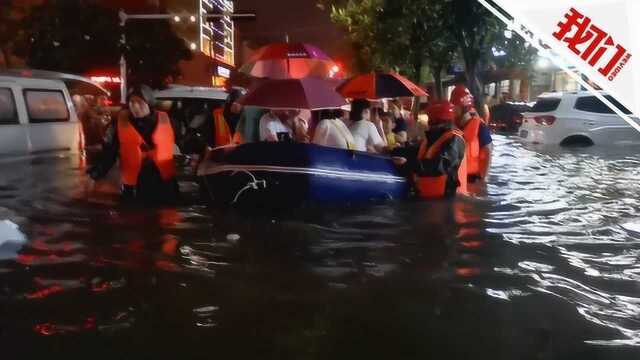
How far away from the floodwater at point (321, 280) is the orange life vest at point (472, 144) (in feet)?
1.85

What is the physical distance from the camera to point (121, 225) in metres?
8.36

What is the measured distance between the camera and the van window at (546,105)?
17970 mm

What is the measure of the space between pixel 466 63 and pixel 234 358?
1782cm

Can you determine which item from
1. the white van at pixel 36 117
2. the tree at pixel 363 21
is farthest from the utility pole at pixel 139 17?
the white van at pixel 36 117

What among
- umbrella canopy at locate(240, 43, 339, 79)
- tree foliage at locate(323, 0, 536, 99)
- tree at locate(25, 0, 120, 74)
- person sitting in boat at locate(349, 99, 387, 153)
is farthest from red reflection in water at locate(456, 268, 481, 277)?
tree at locate(25, 0, 120, 74)

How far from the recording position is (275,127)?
31.2ft

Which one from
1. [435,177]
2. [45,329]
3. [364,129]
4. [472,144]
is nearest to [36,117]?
[364,129]

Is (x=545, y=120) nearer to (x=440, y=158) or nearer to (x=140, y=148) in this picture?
(x=440, y=158)

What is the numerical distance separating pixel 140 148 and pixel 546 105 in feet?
40.8

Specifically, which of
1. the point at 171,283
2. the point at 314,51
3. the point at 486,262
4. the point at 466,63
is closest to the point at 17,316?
the point at 171,283

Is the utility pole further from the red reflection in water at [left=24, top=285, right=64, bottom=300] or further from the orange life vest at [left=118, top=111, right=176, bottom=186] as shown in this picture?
the red reflection in water at [left=24, top=285, right=64, bottom=300]

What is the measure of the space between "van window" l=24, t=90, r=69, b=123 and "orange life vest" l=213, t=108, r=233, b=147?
2.62 metres

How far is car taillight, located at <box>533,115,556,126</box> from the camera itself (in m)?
18.0

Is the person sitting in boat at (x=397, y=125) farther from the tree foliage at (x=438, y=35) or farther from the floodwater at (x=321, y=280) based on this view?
the tree foliage at (x=438, y=35)
